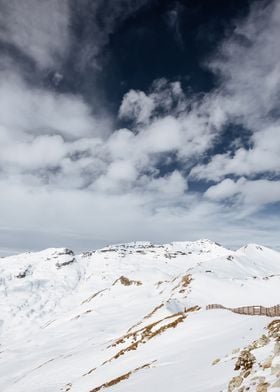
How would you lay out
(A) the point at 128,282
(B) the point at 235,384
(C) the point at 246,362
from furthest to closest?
1. (A) the point at 128,282
2. (C) the point at 246,362
3. (B) the point at 235,384

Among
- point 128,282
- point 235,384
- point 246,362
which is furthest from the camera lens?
point 128,282

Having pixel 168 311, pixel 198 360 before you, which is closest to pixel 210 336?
pixel 198 360

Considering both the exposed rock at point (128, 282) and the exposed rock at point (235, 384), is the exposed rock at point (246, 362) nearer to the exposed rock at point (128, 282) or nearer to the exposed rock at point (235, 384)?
the exposed rock at point (235, 384)

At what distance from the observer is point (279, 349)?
533 inches

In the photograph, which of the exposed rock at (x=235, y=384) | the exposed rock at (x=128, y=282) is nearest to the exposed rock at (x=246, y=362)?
the exposed rock at (x=235, y=384)

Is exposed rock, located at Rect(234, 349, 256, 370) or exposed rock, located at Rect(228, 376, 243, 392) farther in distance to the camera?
exposed rock, located at Rect(234, 349, 256, 370)

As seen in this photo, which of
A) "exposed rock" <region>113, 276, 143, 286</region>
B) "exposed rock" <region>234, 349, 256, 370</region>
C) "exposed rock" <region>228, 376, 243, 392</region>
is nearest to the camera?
"exposed rock" <region>228, 376, 243, 392</region>

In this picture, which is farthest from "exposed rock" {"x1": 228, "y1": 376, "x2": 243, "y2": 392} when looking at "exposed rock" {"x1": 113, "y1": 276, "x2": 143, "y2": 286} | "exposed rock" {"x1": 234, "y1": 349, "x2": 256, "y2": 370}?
"exposed rock" {"x1": 113, "y1": 276, "x2": 143, "y2": 286}

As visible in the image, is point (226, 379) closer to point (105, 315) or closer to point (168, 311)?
point (168, 311)

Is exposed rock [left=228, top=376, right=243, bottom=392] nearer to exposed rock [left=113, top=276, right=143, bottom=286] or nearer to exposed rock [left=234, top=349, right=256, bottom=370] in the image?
exposed rock [left=234, top=349, right=256, bottom=370]

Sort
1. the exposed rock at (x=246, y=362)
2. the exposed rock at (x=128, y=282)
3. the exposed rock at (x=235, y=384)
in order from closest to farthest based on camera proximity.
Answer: the exposed rock at (x=235, y=384), the exposed rock at (x=246, y=362), the exposed rock at (x=128, y=282)

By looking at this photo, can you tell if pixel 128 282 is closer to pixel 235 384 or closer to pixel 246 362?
pixel 246 362

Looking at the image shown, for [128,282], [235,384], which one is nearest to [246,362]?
[235,384]

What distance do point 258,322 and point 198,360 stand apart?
1017cm
